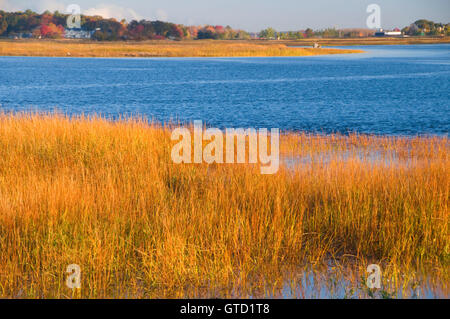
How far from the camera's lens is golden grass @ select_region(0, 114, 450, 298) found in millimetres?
5465

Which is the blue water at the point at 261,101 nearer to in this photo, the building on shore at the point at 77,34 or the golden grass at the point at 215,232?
the golden grass at the point at 215,232

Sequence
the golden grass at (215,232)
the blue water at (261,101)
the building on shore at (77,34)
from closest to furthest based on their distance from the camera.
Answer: the golden grass at (215,232)
the blue water at (261,101)
the building on shore at (77,34)

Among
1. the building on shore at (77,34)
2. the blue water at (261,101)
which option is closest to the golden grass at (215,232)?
the blue water at (261,101)

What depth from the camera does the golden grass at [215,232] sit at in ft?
17.9

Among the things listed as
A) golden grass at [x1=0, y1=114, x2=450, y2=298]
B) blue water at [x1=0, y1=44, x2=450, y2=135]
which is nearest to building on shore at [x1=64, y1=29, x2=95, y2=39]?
blue water at [x1=0, y1=44, x2=450, y2=135]

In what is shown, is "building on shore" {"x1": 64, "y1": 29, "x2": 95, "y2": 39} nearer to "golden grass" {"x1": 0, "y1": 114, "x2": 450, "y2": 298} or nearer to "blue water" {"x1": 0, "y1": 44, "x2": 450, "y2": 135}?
"blue water" {"x1": 0, "y1": 44, "x2": 450, "y2": 135}

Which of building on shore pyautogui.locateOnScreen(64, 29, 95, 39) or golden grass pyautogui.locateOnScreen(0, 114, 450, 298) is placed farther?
building on shore pyautogui.locateOnScreen(64, 29, 95, 39)

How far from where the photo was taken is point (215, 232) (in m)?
6.26

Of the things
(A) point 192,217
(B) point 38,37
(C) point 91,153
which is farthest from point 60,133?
(B) point 38,37

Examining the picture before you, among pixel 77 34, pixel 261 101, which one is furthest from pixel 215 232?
pixel 77 34

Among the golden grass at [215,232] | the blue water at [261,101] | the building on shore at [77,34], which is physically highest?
the building on shore at [77,34]

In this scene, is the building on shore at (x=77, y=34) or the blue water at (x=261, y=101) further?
the building on shore at (x=77, y=34)

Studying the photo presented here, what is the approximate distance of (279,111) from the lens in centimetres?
2834

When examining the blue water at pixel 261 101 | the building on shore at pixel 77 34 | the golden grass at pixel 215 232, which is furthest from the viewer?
the building on shore at pixel 77 34
